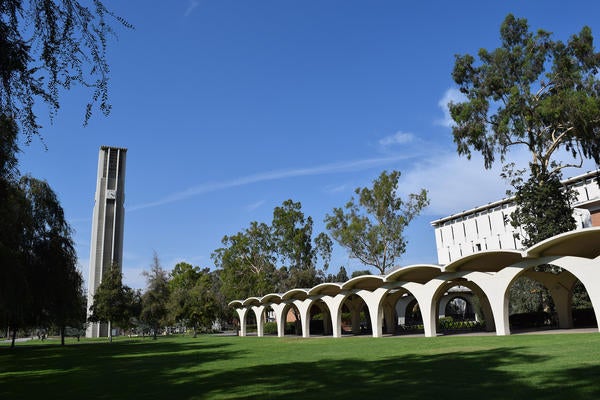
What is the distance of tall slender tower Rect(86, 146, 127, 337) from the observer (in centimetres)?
7431

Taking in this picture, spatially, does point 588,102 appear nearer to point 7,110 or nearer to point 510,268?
point 510,268

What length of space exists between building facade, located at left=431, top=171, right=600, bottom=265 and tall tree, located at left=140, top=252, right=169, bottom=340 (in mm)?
38367

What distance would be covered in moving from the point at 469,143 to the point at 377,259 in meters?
17.2

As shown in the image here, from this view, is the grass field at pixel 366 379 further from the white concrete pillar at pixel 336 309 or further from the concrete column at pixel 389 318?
the concrete column at pixel 389 318

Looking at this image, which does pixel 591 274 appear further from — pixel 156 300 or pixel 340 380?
pixel 156 300

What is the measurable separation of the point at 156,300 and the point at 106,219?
3253 centimetres

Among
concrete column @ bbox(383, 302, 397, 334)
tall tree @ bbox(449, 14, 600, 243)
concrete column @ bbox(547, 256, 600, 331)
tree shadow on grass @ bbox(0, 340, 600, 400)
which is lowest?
tree shadow on grass @ bbox(0, 340, 600, 400)

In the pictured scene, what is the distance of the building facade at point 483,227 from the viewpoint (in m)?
62.4

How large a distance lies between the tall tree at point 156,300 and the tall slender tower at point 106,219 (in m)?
24.0

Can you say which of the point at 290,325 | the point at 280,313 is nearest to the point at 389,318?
the point at 280,313

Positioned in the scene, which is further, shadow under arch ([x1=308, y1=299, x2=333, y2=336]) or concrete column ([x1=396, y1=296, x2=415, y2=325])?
concrete column ([x1=396, y1=296, x2=415, y2=325])

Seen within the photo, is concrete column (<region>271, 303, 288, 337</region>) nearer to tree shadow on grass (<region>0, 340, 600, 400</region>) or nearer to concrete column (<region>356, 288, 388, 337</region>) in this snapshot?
concrete column (<region>356, 288, 388, 337</region>)

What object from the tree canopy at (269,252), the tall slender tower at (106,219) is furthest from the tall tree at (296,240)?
the tall slender tower at (106,219)

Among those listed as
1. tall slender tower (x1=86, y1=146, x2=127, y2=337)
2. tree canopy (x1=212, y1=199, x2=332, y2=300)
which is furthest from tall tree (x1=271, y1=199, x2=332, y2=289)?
tall slender tower (x1=86, y1=146, x2=127, y2=337)
